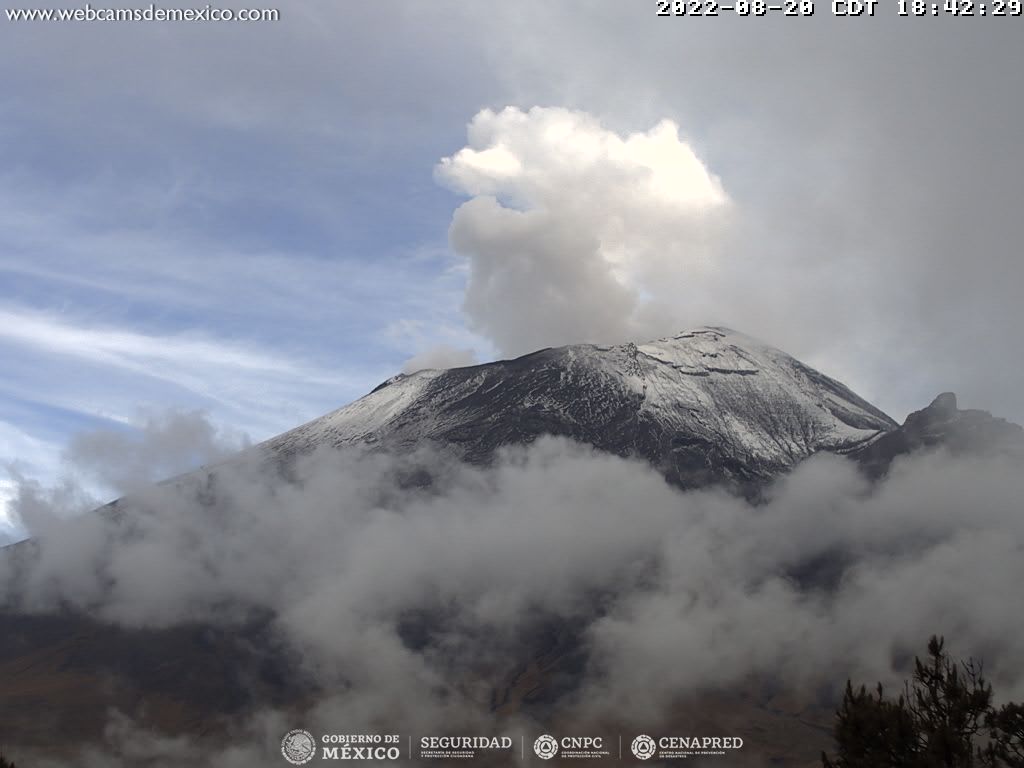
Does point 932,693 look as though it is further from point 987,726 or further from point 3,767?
point 3,767

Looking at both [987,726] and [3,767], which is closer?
Answer: [987,726]

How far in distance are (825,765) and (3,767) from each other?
39746 mm

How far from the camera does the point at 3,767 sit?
55656 mm

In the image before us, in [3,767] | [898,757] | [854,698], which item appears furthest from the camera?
[3,767]

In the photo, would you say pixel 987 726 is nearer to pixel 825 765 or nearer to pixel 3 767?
pixel 825 765

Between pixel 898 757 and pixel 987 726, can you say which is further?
pixel 987 726

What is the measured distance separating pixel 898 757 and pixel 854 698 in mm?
3653

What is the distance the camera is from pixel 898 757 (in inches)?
1834

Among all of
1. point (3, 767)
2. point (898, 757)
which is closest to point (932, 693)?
point (898, 757)

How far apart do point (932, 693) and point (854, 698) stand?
345 cm

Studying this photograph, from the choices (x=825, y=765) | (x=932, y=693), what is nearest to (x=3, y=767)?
(x=825, y=765)

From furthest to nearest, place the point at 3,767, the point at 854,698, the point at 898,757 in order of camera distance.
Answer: the point at 3,767
the point at 854,698
the point at 898,757

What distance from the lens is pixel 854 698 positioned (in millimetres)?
49781

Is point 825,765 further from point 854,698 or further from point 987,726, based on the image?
point 987,726
